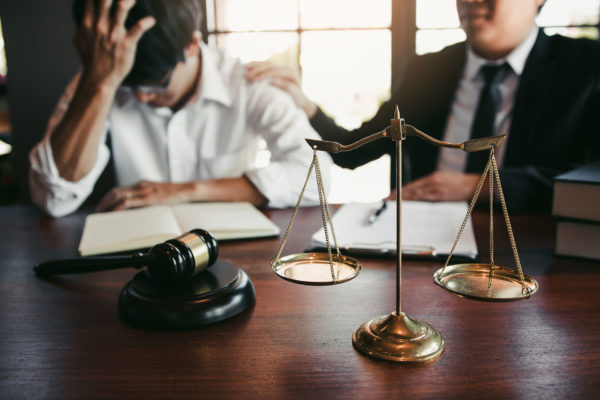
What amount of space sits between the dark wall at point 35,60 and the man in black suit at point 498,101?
0.74 metres

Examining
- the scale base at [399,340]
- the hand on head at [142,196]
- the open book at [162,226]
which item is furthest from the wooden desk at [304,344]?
the hand on head at [142,196]

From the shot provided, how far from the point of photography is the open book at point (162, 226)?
3.41ft

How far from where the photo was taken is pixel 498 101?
1.74 m

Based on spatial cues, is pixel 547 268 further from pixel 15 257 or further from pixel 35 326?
pixel 15 257

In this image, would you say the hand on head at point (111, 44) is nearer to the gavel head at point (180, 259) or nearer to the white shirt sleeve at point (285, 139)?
the white shirt sleeve at point (285, 139)

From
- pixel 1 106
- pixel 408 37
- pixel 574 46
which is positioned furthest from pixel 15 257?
pixel 1 106

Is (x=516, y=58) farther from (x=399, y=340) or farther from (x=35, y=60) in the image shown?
(x=35, y=60)

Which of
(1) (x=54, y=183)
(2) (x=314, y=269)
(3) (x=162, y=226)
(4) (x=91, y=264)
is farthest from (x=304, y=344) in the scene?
(1) (x=54, y=183)

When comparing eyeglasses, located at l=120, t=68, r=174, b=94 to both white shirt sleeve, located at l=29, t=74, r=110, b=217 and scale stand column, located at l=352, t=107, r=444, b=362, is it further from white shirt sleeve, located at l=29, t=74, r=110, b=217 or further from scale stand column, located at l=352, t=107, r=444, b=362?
scale stand column, located at l=352, t=107, r=444, b=362

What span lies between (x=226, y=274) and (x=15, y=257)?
550 millimetres

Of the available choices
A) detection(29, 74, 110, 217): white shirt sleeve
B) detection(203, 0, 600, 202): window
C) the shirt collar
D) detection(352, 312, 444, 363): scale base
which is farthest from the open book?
the shirt collar

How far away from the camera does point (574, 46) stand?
5.60 ft

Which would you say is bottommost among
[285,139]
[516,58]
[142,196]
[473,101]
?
[142,196]

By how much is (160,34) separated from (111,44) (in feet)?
0.54
